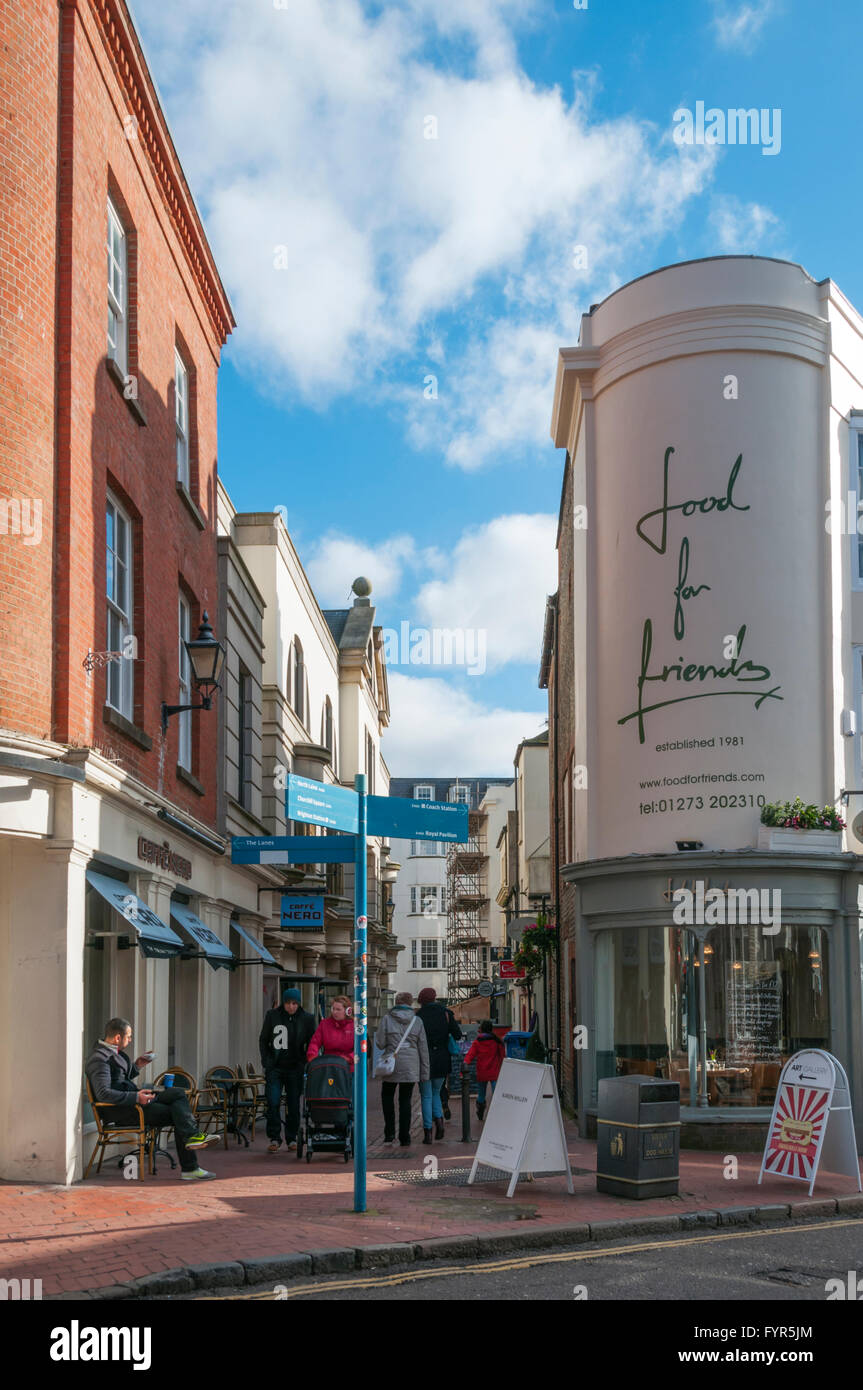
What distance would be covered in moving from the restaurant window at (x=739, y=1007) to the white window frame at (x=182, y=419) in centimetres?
895

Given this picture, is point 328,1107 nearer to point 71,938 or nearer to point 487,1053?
point 71,938

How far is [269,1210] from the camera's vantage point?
412 inches

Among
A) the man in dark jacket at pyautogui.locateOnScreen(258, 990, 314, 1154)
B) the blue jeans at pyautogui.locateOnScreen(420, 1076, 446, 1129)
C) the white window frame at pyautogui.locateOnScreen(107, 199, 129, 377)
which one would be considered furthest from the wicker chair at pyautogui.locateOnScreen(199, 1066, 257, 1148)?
the white window frame at pyautogui.locateOnScreen(107, 199, 129, 377)

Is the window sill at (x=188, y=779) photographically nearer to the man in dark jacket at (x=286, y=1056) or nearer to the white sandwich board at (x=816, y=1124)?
the man in dark jacket at (x=286, y=1056)

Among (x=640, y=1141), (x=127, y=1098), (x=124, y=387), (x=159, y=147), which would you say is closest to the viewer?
(x=640, y=1141)

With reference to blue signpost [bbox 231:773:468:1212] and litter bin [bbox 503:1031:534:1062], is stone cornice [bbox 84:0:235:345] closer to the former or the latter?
blue signpost [bbox 231:773:468:1212]

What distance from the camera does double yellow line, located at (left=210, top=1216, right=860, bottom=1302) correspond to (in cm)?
791

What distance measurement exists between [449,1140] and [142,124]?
12.6 m

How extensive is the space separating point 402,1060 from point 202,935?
3396mm

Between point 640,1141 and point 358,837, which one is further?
point 640,1141

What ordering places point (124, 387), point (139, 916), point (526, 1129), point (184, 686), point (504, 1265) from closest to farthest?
point (504, 1265)
point (526, 1129)
point (139, 916)
point (124, 387)
point (184, 686)

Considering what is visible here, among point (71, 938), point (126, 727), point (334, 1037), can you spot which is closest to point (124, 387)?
point (126, 727)

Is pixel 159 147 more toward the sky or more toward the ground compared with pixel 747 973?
more toward the sky

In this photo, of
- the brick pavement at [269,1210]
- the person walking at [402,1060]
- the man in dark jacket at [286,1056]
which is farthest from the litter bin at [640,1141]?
the man in dark jacket at [286,1056]
